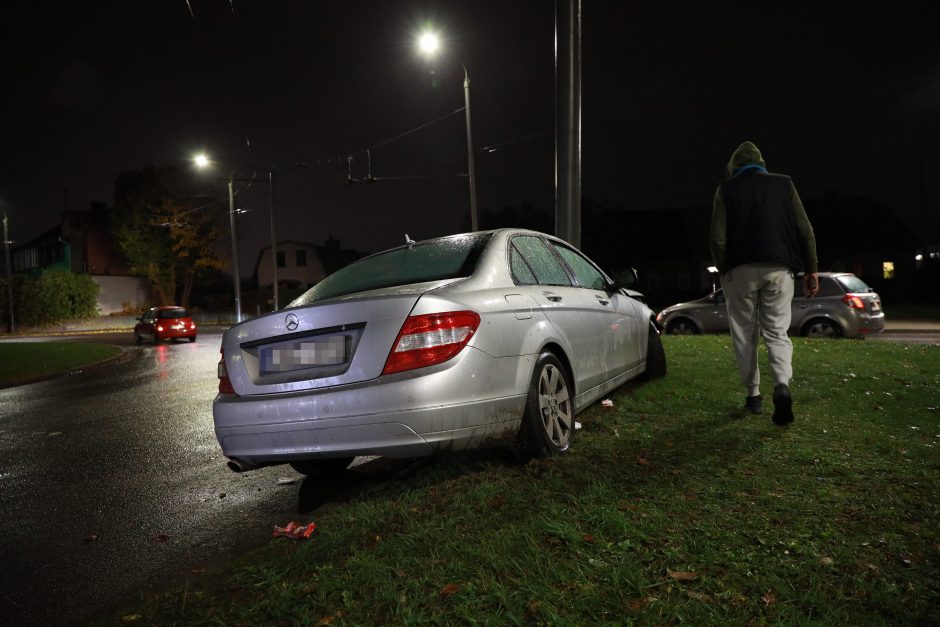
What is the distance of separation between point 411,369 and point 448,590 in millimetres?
1156

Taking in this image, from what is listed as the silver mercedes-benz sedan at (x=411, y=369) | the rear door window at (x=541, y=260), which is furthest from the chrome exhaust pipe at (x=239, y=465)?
the rear door window at (x=541, y=260)

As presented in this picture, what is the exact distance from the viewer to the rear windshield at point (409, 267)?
157 inches

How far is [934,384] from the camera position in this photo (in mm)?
6043

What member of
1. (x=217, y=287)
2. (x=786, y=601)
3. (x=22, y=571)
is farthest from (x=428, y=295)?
(x=217, y=287)

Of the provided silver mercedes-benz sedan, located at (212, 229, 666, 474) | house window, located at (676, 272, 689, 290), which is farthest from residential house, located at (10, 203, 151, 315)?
silver mercedes-benz sedan, located at (212, 229, 666, 474)

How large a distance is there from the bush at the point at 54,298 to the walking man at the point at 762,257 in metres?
49.6

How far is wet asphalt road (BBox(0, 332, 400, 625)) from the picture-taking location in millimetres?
2828

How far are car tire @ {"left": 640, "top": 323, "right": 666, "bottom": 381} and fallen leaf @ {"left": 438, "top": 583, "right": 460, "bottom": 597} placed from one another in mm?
4511

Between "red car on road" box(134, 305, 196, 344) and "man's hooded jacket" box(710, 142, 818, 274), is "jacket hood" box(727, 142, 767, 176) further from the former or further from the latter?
"red car on road" box(134, 305, 196, 344)

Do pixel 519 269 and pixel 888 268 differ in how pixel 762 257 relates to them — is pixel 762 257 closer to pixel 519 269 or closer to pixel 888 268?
pixel 519 269

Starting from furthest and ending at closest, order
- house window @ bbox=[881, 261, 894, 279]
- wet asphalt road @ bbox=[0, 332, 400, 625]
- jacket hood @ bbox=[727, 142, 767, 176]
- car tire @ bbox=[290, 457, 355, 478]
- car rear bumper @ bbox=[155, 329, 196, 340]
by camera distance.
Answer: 1. house window @ bbox=[881, 261, 894, 279]
2. car rear bumper @ bbox=[155, 329, 196, 340]
3. jacket hood @ bbox=[727, 142, 767, 176]
4. car tire @ bbox=[290, 457, 355, 478]
5. wet asphalt road @ bbox=[0, 332, 400, 625]

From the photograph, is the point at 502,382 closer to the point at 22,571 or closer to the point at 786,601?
the point at 786,601

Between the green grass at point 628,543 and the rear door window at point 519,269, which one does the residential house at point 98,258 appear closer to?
the rear door window at point 519,269

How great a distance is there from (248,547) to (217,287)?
79656 millimetres
